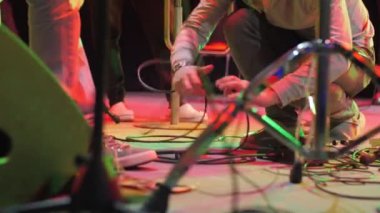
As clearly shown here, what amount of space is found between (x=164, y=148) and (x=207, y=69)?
60cm

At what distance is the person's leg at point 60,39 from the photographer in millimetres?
1403

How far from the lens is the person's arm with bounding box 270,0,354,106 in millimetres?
1288

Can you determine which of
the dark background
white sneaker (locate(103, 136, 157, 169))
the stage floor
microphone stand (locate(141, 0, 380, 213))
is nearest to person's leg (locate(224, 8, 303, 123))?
the stage floor

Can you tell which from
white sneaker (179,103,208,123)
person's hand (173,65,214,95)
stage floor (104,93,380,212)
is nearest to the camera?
stage floor (104,93,380,212)

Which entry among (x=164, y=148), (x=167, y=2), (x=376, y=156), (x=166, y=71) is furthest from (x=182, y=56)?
(x=166, y=71)

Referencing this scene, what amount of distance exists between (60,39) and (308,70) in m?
0.58

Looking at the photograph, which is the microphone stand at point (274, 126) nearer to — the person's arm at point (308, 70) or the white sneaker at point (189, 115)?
the person's arm at point (308, 70)

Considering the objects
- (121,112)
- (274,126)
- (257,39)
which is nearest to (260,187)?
(274,126)

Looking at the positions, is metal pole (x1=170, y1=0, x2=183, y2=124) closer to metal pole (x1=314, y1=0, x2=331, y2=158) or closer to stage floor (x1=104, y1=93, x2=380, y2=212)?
stage floor (x1=104, y1=93, x2=380, y2=212)

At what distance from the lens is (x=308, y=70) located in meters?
1.30

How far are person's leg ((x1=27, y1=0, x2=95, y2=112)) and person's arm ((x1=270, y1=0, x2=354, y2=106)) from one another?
1.44 ft

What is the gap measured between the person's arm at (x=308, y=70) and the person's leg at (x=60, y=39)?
0.44m

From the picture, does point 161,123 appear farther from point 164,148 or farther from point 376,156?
point 376,156

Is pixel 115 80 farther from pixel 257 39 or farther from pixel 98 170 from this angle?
pixel 98 170
